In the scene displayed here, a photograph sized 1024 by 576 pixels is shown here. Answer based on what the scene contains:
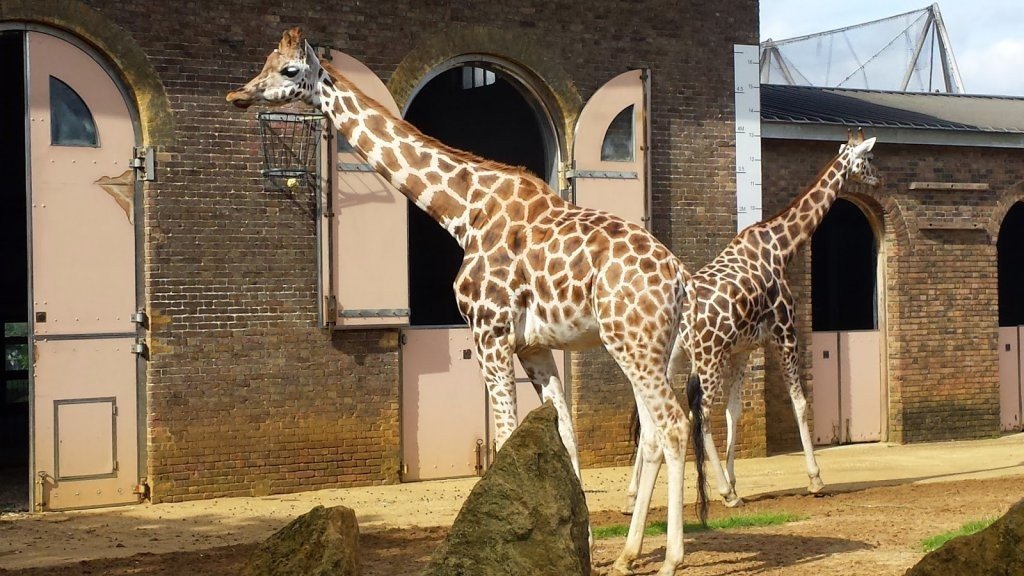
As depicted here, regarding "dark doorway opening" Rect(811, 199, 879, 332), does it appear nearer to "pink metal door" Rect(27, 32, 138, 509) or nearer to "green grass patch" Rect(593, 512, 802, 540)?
"green grass patch" Rect(593, 512, 802, 540)

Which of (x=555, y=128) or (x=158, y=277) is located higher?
(x=555, y=128)

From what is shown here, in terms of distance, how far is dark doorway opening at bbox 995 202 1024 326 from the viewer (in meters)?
19.9

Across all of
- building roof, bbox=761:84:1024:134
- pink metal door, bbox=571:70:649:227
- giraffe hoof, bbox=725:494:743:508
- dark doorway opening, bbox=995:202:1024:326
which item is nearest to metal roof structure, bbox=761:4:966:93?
building roof, bbox=761:84:1024:134

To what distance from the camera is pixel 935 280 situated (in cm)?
1579

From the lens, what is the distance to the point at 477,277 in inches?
303

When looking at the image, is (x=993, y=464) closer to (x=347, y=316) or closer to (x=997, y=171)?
(x=997, y=171)

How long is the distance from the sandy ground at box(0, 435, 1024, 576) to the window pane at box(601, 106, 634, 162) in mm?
3334

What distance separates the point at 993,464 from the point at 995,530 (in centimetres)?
919

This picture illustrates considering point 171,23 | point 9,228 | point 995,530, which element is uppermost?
point 171,23

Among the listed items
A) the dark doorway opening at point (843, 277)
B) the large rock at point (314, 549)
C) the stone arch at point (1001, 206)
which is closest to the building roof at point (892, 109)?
the stone arch at point (1001, 206)

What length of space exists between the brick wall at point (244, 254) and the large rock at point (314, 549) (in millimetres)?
5855

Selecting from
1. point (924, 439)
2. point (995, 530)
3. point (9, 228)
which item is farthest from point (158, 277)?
point (924, 439)

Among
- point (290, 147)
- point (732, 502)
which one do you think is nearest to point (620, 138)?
point (290, 147)

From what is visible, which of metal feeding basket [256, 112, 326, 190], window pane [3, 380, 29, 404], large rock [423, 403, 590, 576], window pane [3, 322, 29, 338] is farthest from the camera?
window pane [3, 380, 29, 404]
